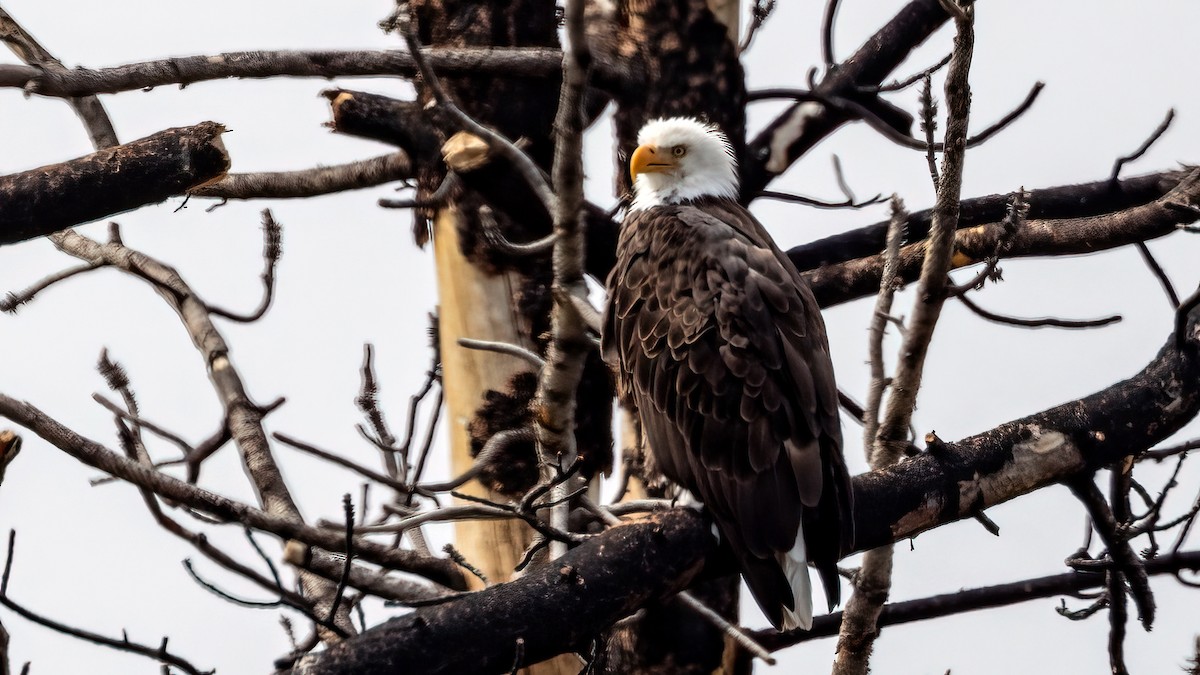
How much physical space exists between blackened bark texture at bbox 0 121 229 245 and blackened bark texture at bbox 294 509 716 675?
50.0 inches

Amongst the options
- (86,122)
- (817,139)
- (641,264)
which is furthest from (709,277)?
(86,122)

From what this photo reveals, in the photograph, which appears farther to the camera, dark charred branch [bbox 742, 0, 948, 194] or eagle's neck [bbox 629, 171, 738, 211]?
dark charred branch [bbox 742, 0, 948, 194]

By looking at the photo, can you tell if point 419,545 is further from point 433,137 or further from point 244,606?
point 433,137

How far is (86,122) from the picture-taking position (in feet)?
16.6

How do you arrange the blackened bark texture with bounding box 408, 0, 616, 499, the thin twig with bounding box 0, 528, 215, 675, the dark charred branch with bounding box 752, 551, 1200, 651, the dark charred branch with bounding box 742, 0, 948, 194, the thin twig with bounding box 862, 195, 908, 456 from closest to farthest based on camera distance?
1. the thin twig with bounding box 0, 528, 215, 675
2. the thin twig with bounding box 862, 195, 908, 456
3. the dark charred branch with bounding box 752, 551, 1200, 651
4. the blackened bark texture with bounding box 408, 0, 616, 499
5. the dark charred branch with bounding box 742, 0, 948, 194

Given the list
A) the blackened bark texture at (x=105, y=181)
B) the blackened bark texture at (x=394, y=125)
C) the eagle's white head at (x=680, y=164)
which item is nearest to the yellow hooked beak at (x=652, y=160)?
the eagle's white head at (x=680, y=164)

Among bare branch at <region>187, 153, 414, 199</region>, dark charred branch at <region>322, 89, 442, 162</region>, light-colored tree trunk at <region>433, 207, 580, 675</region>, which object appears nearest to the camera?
dark charred branch at <region>322, 89, 442, 162</region>

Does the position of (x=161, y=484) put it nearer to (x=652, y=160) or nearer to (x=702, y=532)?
(x=702, y=532)

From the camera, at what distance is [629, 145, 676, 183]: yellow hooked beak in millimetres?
5035

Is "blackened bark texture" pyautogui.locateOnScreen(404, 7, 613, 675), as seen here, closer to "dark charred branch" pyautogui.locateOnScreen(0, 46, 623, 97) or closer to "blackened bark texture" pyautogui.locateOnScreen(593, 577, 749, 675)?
"dark charred branch" pyautogui.locateOnScreen(0, 46, 623, 97)

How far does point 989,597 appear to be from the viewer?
4.64 m

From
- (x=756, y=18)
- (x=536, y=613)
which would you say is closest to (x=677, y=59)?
(x=756, y=18)

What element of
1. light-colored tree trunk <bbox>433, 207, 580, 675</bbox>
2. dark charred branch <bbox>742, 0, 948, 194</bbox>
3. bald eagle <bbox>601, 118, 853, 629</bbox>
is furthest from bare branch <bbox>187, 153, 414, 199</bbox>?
dark charred branch <bbox>742, 0, 948, 194</bbox>

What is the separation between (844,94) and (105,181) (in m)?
3.44
